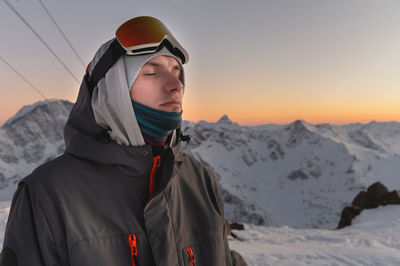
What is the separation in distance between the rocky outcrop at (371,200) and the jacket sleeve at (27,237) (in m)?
24.2

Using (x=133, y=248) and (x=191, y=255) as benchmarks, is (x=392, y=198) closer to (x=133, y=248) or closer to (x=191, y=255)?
(x=191, y=255)

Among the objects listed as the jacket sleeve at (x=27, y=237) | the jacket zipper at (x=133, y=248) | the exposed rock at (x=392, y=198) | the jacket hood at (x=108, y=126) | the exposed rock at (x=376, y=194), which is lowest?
the exposed rock at (x=376, y=194)

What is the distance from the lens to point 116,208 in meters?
1.67

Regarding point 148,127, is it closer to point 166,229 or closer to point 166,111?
point 166,111

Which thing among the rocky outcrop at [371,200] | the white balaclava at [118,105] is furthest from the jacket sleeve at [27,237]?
the rocky outcrop at [371,200]

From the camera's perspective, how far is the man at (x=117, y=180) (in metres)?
1.45

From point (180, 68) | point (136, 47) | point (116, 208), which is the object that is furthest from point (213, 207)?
point (136, 47)

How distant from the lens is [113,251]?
159 cm

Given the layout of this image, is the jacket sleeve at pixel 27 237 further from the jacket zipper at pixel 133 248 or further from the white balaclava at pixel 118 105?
the white balaclava at pixel 118 105

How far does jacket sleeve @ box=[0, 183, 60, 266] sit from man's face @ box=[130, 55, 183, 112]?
0.81 meters

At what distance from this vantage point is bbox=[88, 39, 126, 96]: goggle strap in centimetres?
171

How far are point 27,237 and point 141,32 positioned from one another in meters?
1.35

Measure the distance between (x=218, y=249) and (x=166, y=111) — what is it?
1.06 m

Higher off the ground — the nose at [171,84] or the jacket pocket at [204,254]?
the nose at [171,84]
